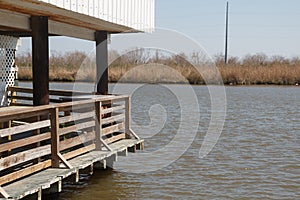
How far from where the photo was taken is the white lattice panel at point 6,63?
11256 mm

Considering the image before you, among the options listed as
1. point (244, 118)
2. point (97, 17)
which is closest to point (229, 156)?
point (97, 17)

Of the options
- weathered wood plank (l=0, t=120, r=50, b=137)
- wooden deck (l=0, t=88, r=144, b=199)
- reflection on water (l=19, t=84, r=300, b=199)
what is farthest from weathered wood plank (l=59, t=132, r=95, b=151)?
reflection on water (l=19, t=84, r=300, b=199)

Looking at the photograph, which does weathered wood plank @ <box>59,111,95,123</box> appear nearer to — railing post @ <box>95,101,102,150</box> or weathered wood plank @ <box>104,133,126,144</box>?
railing post @ <box>95,101,102,150</box>

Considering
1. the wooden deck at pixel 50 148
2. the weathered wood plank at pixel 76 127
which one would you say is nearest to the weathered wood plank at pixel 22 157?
the wooden deck at pixel 50 148

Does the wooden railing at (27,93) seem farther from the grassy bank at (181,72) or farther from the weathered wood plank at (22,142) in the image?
the grassy bank at (181,72)

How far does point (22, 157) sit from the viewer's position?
612cm

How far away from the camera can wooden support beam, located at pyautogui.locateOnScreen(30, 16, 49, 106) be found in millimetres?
7516

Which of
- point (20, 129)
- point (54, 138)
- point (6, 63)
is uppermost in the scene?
point (6, 63)

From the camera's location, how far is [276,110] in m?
22.6

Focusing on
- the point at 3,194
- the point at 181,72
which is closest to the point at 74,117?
the point at 3,194

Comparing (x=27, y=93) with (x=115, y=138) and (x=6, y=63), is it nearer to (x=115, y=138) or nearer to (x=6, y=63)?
(x=6, y=63)

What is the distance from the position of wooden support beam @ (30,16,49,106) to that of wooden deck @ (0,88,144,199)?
38 cm

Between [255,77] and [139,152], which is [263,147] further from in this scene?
[255,77]

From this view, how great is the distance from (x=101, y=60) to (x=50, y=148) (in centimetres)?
415
